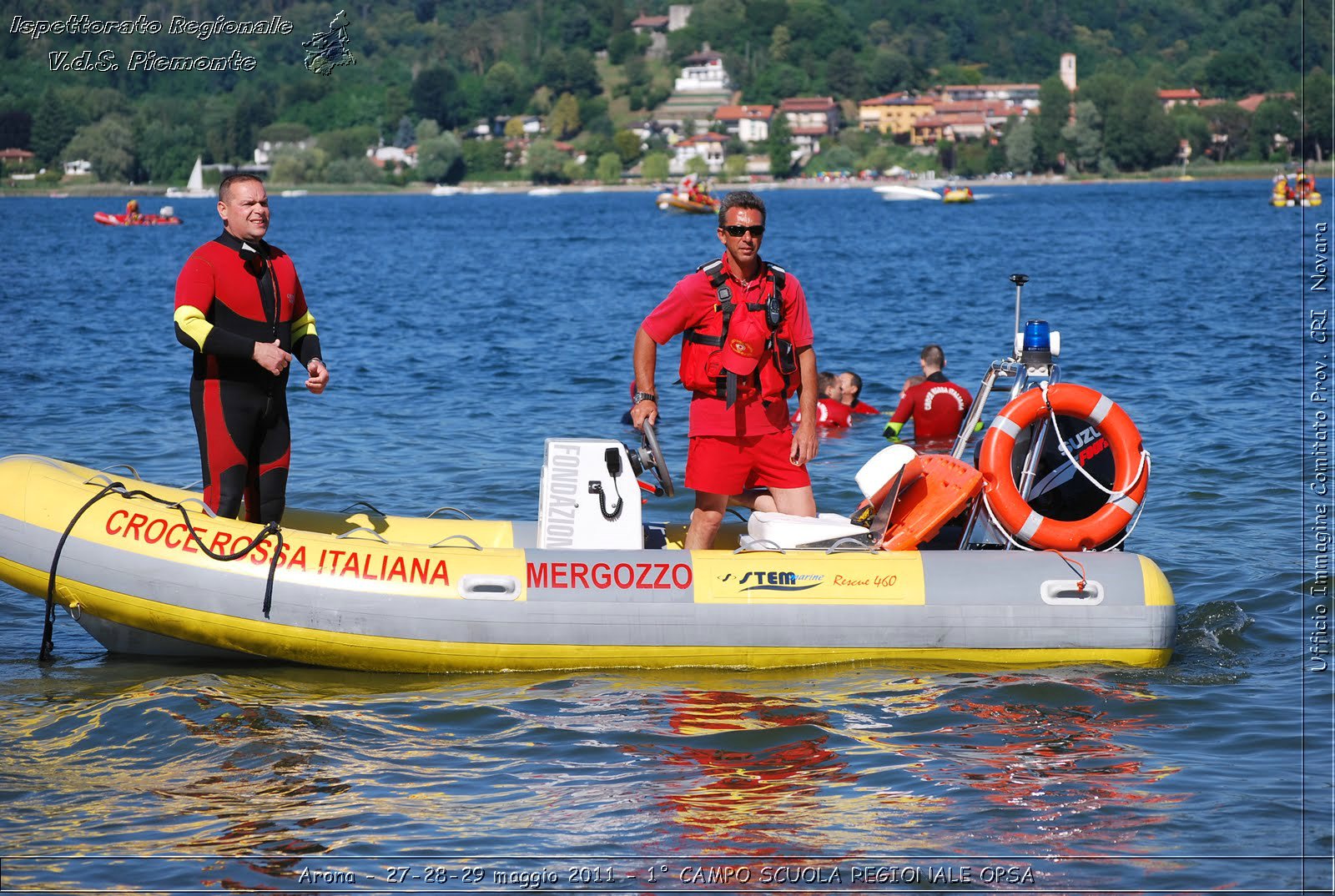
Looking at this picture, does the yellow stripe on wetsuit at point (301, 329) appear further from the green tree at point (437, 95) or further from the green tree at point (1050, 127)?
the green tree at point (437, 95)

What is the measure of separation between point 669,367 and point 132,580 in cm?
1175

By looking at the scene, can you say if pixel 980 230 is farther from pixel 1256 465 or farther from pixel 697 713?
pixel 697 713

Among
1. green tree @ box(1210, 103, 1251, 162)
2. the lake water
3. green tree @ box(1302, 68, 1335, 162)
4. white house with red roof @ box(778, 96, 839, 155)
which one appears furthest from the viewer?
white house with red roof @ box(778, 96, 839, 155)

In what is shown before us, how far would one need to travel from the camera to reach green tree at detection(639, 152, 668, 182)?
141 metres

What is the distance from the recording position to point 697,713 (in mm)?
5848

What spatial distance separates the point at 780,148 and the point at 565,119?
31.1 m

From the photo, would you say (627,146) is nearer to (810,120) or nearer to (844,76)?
(810,120)

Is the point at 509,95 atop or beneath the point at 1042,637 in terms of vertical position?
atop

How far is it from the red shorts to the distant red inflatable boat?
6034 cm

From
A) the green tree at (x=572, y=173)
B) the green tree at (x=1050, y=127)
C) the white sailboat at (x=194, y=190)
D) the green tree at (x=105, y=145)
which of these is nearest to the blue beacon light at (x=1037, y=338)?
the white sailboat at (x=194, y=190)

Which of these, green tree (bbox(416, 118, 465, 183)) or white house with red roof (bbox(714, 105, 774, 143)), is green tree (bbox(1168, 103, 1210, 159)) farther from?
green tree (bbox(416, 118, 465, 183))

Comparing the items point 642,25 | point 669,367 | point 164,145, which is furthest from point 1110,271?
point 642,25

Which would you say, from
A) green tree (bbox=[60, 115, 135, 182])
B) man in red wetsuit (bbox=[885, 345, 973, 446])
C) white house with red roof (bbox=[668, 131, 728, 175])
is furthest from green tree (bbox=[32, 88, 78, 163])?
man in red wetsuit (bbox=[885, 345, 973, 446])

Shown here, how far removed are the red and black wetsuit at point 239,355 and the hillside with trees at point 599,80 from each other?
72765 mm
